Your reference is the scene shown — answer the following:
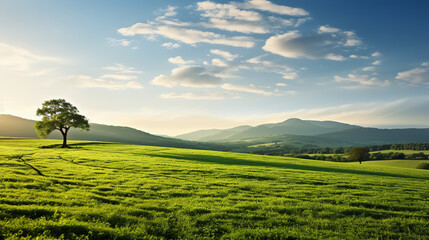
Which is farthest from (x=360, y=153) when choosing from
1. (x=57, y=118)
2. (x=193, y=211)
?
(x=57, y=118)

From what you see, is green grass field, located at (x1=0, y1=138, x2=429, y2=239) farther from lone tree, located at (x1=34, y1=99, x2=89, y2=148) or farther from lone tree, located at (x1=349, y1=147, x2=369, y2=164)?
lone tree, located at (x1=349, y1=147, x2=369, y2=164)

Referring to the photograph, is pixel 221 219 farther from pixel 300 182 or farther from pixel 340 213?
pixel 300 182

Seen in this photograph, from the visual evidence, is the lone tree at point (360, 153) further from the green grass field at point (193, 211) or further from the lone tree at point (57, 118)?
the lone tree at point (57, 118)

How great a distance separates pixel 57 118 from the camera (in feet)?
215

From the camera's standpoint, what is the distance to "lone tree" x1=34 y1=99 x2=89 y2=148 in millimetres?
64500

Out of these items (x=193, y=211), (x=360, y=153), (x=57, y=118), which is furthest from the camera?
(x=360, y=153)

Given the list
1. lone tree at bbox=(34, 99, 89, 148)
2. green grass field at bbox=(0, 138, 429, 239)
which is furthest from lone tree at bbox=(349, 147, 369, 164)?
lone tree at bbox=(34, 99, 89, 148)

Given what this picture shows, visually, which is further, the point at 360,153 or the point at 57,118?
the point at 360,153

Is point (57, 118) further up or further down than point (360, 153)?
further up

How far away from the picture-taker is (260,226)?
12.6m

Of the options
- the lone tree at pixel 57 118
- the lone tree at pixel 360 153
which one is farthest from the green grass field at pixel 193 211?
the lone tree at pixel 360 153

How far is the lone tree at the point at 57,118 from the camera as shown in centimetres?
6450

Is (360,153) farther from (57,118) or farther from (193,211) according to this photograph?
(57,118)

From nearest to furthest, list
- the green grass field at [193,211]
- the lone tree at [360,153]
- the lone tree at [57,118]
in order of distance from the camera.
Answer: the green grass field at [193,211] < the lone tree at [57,118] < the lone tree at [360,153]
